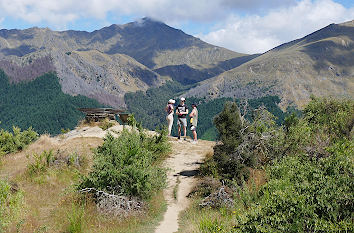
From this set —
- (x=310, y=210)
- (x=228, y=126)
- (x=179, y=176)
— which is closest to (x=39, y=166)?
(x=179, y=176)

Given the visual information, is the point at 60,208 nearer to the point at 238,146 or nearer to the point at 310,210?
the point at 238,146

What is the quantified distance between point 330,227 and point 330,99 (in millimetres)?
24574

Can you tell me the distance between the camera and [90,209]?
1037 centimetres

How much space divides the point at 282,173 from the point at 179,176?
6.80 meters

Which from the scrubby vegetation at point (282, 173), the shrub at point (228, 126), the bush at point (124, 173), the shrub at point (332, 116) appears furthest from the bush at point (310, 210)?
the shrub at point (332, 116)

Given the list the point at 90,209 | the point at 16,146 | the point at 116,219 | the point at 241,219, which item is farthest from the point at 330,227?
the point at 16,146

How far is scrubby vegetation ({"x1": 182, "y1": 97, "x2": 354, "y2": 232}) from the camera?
513 cm

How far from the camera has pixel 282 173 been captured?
9273 mm

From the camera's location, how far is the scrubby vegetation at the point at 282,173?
5133mm

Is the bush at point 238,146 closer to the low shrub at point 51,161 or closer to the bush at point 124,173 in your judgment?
the bush at point 124,173

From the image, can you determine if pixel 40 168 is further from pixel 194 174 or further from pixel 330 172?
pixel 330 172

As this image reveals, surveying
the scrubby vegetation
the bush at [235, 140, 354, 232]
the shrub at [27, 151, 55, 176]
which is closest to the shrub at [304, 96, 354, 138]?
the scrubby vegetation

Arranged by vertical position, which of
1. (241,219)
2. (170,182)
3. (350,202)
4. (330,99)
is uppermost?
(330,99)

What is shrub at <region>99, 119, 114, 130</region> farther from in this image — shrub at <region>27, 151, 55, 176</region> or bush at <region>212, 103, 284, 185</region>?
bush at <region>212, 103, 284, 185</region>
